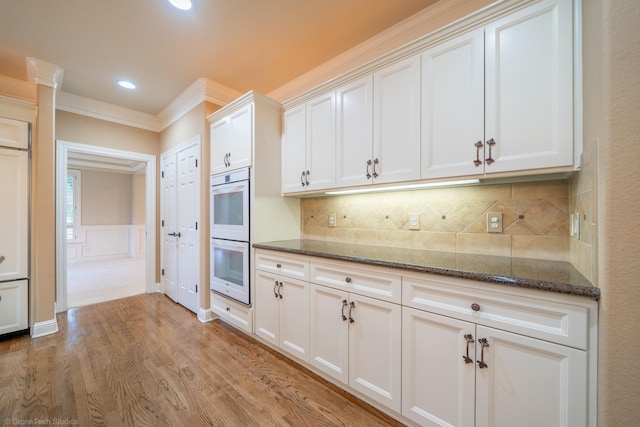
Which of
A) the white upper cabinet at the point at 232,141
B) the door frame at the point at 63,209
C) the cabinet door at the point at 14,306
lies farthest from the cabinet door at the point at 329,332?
the door frame at the point at 63,209

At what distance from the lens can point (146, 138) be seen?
3.91 m

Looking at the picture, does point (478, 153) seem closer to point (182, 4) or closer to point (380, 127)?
point (380, 127)

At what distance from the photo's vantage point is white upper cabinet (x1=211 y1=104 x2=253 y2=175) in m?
2.46

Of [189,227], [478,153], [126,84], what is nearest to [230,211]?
[189,227]

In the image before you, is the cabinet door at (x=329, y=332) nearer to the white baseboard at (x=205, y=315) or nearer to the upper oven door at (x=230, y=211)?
the upper oven door at (x=230, y=211)

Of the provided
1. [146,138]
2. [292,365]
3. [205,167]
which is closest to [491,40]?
[292,365]

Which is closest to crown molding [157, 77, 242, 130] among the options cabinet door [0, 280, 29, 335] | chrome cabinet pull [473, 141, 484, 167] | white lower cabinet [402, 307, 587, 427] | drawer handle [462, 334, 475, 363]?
cabinet door [0, 280, 29, 335]

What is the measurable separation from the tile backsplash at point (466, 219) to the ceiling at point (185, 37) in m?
1.42

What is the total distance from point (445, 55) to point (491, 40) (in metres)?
0.23

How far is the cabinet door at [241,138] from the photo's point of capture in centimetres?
244

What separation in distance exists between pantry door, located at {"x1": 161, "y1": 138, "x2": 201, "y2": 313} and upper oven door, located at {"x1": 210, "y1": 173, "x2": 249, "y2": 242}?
1.04ft

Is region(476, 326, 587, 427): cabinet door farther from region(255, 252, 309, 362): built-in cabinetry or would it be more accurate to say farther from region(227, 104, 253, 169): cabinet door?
region(227, 104, 253, 169): cabinet door

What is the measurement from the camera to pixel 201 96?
10.0 feet

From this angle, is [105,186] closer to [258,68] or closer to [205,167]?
[205,167]
